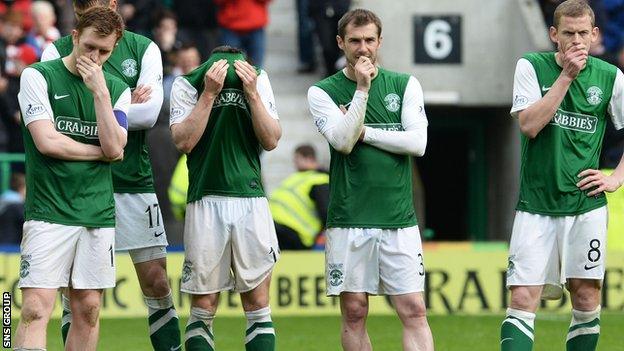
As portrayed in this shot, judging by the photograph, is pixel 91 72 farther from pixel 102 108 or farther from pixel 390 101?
pixel 390 101

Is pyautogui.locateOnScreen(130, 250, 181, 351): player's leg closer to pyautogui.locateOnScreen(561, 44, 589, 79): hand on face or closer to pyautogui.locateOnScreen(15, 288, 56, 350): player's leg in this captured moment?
pyautogui.locateOnScreen(15, 288, 56, 350): player's leg

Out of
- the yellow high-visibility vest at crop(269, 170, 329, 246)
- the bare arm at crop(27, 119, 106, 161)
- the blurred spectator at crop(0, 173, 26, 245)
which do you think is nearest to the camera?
the bare arm at crop(27, 119, 106, 161)

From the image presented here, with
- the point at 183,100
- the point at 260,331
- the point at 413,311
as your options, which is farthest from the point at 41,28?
the point at 413,311

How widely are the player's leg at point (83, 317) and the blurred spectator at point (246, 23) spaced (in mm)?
9261

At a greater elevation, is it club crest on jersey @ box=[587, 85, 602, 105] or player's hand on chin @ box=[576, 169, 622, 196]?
club crest on jersey @ box=[587, 85, 602, 105]

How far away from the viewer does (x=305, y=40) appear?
1927cm

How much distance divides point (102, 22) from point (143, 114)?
0.89 m

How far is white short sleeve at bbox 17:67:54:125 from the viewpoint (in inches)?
340

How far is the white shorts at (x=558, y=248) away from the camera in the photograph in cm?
920

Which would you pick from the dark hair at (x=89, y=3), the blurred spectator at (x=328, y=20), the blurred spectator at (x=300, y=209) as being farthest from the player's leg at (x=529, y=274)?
the blurred spectator at (x=328, y=20)

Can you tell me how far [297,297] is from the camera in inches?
560

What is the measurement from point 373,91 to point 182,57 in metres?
5.76

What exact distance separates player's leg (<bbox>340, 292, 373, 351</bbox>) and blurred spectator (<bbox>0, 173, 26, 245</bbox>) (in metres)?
7.23

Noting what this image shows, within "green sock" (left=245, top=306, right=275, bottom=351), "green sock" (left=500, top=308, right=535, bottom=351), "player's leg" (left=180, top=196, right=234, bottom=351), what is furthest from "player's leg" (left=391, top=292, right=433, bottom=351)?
"player's leg" (left=180, top=196, right=234, bottom=351)
